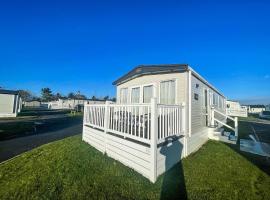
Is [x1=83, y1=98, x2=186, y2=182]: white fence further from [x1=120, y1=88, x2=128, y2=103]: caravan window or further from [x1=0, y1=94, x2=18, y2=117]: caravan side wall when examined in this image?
[x1=0, y1=94, x2=18, y2=117]: caravan side wall

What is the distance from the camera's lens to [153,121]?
4.16 meters

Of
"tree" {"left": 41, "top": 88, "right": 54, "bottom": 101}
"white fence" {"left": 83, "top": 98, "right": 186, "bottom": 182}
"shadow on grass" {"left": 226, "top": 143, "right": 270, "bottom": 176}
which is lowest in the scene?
"shadow on grass" {"left": 226, "top": 143, "right": 270, "bottom": 176}

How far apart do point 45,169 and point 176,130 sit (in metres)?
4.38

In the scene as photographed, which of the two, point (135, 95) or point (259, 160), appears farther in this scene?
point (135, 95)

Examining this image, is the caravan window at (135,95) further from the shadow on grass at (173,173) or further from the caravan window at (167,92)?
the shadow on grass at (173,173)

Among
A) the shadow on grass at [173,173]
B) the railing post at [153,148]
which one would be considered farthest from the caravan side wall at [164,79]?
the railing post at [153,148]

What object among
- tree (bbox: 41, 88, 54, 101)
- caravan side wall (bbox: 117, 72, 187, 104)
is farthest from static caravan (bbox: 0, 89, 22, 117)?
tree (bbox: 41, 88, 54, 101)

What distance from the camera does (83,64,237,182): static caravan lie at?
437 cm

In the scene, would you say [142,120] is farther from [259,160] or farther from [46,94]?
[46,94]

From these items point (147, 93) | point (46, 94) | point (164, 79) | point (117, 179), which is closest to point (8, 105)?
point (147, 93)

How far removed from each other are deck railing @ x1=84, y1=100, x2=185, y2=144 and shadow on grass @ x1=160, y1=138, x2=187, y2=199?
36 centimetres

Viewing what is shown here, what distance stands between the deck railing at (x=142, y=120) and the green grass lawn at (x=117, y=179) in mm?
1047

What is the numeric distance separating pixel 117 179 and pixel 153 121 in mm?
1808

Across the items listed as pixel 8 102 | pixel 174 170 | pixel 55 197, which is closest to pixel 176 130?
pixel 174 170
